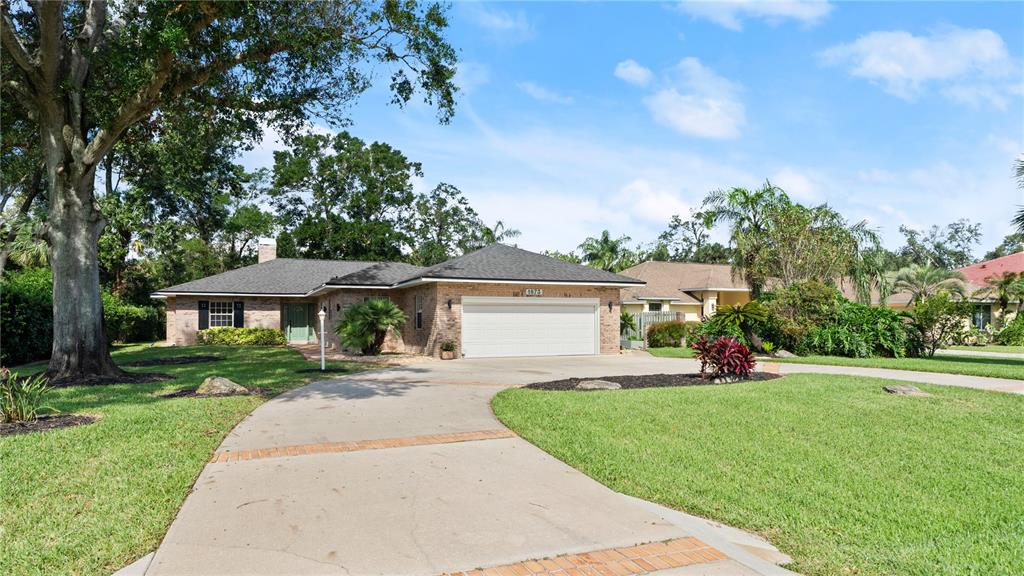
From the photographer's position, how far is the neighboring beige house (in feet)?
101

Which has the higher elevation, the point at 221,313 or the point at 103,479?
the point at 221,313

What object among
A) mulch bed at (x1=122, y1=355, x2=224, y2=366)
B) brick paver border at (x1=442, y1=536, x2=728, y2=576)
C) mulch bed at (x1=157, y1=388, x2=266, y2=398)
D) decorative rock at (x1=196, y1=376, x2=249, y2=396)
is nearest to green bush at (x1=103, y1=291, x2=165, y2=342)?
mulch bed at (x1=122, y1=355, x2=224, y2=366)

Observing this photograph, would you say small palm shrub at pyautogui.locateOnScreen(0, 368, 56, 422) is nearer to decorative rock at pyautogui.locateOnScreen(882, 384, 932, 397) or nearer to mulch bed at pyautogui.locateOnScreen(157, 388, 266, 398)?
mulch bed at pyautogui.locateOnScreen(157, 388, 266, 398)

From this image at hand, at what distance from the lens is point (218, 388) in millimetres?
10078

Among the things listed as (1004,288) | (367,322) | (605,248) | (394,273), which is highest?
(605,248)

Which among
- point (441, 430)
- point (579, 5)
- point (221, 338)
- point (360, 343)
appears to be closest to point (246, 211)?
point (221, 338)

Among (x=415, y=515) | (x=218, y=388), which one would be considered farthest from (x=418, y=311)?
(x=415, y=515)

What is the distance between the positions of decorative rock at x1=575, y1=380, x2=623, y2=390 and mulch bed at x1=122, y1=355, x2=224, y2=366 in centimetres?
1217

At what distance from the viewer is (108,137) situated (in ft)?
39.9

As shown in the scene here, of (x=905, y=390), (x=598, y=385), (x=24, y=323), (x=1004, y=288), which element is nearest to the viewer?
(x=905, y=390)

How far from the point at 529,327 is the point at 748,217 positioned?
40.5 ft

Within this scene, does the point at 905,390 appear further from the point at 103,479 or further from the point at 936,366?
the point at 103,479

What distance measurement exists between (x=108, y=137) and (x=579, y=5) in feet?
34.6

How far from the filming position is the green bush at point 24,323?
16.3 m
